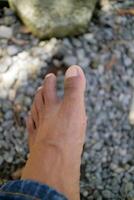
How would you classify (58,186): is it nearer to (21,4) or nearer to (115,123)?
(115,123)

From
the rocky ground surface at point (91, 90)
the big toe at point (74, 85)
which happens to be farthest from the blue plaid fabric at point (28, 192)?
the rocky ground surface at point (91, 90)

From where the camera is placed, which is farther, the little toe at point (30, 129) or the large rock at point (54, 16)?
the large rock at point (54, 16)

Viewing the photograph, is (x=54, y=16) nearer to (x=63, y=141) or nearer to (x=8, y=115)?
(x=8, y=115)

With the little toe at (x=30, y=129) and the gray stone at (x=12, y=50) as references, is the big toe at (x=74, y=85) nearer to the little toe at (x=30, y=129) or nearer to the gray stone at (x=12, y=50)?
the little toe at (x=30, y=129)

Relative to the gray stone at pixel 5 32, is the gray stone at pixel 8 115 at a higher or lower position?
lower

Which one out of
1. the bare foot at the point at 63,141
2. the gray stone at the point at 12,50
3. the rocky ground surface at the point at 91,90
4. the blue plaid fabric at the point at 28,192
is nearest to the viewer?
the blue plaid fabric at the point at 28,192

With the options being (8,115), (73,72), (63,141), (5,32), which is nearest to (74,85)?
(73,72)
